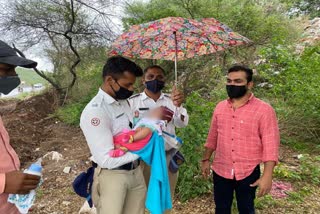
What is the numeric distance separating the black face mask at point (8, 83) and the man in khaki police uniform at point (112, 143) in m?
0.48

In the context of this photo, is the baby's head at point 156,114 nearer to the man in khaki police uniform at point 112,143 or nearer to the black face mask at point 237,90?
the man in khaki police uniform at point 112,143

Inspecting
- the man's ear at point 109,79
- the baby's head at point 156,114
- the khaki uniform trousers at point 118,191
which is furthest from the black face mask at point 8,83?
the baby's head at point 156,114

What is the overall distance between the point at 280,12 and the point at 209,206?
11.0 metres

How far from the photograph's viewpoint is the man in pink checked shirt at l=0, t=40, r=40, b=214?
1.42 metres

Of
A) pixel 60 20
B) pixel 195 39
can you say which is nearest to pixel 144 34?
pixel 195 39

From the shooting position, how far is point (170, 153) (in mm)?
2619

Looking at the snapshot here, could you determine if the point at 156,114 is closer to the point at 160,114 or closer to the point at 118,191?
the point at 160,114

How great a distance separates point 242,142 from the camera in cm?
235

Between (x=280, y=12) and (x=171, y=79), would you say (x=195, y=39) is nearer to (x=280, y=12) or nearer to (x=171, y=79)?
(x=171, y=79)

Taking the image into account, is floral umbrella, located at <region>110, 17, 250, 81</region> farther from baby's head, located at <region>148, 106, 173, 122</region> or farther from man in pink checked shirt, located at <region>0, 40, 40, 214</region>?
man in pink checked shirt, located at <region>0, 40, 40, 214</region>

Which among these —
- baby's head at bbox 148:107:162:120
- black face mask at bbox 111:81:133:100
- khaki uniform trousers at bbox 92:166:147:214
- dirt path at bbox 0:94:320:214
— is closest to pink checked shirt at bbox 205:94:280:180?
baby's head at bbox 148:107:162:120

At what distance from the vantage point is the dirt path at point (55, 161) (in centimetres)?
357

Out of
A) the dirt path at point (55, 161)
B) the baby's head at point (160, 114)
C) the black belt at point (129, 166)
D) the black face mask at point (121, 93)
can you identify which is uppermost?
the black face mask at point (121, 93)

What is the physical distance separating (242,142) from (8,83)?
1.81 meters
